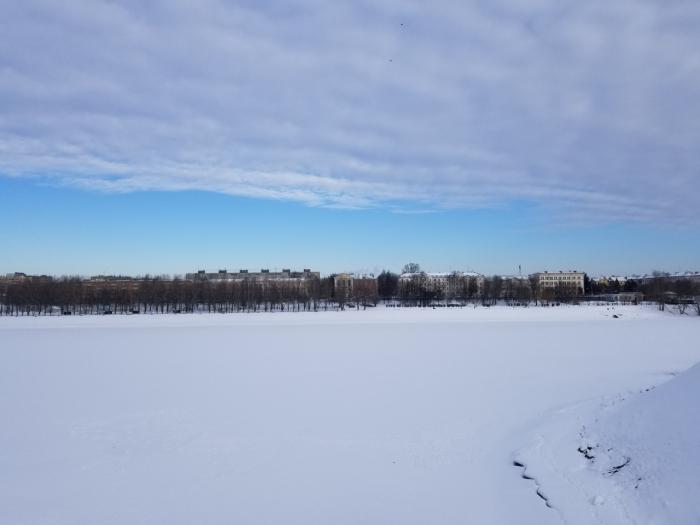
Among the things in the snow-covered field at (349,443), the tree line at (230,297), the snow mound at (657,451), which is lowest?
the snow-covered field at (349,443)

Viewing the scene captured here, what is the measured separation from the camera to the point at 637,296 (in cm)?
8819

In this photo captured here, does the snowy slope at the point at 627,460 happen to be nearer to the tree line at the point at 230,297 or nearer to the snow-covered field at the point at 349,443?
the snow-covered field at the point at 349,443

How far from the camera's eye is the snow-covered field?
7.89 meters

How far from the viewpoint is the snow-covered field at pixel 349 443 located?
311 inches

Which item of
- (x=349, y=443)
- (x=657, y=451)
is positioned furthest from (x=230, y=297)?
(x=657, y=451)

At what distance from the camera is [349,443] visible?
439 inches

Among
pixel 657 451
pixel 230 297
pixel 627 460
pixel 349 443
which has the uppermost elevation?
pixel 230 297

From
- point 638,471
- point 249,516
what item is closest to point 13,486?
point 249,516

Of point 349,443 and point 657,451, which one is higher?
point 657,451

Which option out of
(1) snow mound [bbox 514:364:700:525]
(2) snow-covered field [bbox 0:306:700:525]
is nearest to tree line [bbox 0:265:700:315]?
(2) snow-covered field [bbox 0:306:700:525]

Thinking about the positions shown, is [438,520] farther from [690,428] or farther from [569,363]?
[569,363]

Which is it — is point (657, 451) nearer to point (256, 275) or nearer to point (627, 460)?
point (627, 460)

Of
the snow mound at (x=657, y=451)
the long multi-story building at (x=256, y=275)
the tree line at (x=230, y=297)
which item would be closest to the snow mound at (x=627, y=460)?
the snow mound at (x=657, y=451)

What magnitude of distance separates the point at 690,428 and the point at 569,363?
1413 centimetres
